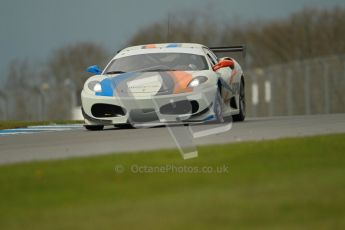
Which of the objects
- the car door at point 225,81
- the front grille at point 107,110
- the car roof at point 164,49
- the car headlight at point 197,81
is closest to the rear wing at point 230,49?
the car roof at point 164,49

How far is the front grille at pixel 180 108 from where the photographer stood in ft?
46.3

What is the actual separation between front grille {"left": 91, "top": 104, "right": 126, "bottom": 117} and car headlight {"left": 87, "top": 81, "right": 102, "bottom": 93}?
0.22 metres

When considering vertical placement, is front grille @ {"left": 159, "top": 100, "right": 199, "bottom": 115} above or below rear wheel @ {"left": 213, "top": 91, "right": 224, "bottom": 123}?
above

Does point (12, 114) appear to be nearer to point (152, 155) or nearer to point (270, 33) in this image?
point (152, 155)

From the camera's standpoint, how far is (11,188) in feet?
25.5

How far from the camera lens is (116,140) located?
12.2 metres

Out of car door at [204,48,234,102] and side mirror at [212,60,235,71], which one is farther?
side mirror at [212,60,235,71]

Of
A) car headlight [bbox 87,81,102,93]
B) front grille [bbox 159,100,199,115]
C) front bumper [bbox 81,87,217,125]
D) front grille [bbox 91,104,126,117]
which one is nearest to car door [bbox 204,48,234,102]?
front bumper [bbox 81,87,217,125]

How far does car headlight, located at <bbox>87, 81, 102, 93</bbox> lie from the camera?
14.5m

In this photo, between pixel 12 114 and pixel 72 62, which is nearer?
pixel 12 114

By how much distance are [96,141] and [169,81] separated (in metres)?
2.28

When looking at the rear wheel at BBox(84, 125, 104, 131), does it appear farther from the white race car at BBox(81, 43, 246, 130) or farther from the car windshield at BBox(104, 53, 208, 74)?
the car windshield at BBox(104, 53, 208, 74)

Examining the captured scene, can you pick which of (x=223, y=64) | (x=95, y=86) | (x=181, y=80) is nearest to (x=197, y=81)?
(x=181, y=80)

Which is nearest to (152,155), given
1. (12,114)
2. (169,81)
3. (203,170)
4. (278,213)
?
(203,170)
